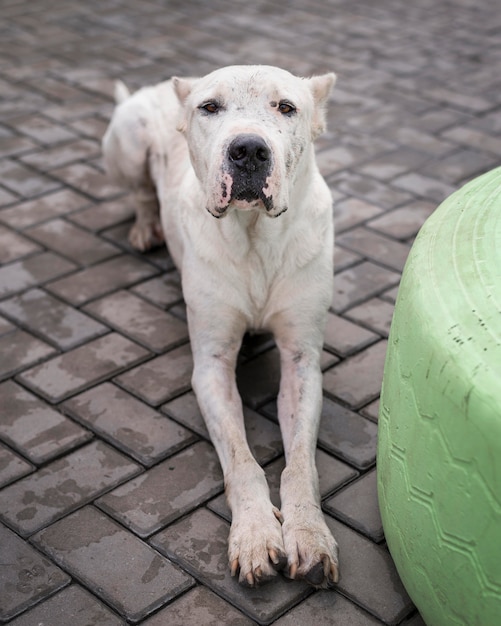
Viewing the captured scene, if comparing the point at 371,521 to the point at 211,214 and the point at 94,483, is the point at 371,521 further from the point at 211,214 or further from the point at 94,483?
the point at 211,214

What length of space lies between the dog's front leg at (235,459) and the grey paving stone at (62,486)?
12.8 inches

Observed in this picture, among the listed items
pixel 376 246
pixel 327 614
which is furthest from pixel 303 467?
pixel 376 246

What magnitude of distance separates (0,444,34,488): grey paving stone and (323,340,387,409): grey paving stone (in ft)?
3.69

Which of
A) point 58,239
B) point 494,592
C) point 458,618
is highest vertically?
point 494,592

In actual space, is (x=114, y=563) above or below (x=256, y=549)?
below

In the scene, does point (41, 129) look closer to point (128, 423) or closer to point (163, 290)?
point (163, 290)

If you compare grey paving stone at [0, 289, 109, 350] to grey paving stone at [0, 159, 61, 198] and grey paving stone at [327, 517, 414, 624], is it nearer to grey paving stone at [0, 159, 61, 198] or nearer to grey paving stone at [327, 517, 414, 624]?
grey paving stone at [0, 159, 61, 198]

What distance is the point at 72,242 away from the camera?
455 centimetres

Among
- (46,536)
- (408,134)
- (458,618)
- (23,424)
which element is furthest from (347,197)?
(458,618)

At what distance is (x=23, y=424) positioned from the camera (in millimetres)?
3334

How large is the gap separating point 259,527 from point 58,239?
89.7 inches

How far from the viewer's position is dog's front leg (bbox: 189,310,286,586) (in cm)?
267

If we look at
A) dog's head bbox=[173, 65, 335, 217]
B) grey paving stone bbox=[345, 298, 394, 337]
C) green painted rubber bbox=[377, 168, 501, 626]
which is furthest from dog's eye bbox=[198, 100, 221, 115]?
grey paving stone bbox=[345, 298, 394, 337]

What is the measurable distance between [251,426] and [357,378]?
1.65 ft
